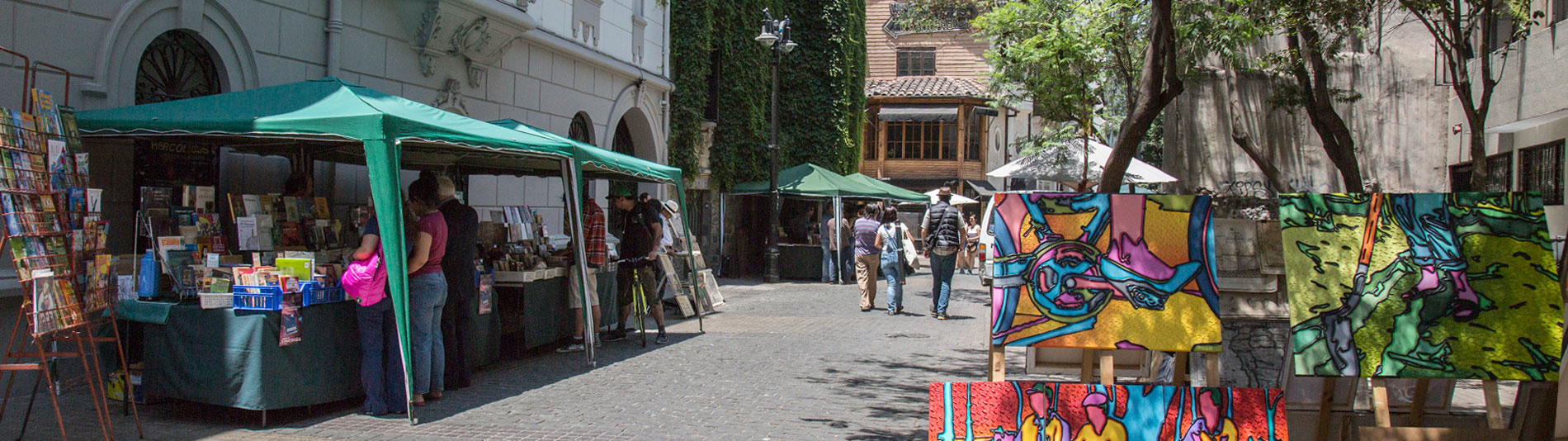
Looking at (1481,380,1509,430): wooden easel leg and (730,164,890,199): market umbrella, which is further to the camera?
(730,164,890,199): market umbrella

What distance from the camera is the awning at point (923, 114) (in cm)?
4084

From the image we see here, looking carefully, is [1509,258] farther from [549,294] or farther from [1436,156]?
[1436,156]

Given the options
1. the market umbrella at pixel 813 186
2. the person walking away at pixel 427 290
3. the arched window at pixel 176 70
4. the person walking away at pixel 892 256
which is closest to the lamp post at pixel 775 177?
the market umbrella at pixel 813 186

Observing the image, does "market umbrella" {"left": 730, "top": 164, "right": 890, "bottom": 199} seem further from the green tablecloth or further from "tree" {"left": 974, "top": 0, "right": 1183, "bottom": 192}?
the green tablecloth

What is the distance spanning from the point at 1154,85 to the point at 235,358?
648 centimetres

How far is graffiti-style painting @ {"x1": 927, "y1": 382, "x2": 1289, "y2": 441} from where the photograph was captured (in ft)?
15.4

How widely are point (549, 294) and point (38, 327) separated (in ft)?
15.8

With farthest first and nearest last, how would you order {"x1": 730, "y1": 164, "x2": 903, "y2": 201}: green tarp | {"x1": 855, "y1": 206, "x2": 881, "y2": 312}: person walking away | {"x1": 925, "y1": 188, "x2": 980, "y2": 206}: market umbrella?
{"x1": 730, "y1": 164, "x2": 903, "y2": 201}: green tarp < {"x1": 925, "y1": 188, "x2": 980, "y2": 206}: market umbrella < {"x1": 855, "y1": 206, "x2": 881, "y2": 312}: person walking away

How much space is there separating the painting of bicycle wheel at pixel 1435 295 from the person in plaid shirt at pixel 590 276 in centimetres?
607

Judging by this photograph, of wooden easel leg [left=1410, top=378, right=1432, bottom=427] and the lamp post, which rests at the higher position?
the lamp post

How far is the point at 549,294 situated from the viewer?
31.9 feet

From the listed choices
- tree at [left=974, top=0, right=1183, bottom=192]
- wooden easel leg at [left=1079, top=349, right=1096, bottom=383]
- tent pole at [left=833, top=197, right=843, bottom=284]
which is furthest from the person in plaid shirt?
tent pole at [left=833, top=197, right=843, bottom=284]

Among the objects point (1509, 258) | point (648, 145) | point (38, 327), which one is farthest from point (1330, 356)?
point (648, 145)

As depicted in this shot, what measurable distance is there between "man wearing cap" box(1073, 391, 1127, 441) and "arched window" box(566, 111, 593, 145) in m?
12.3
